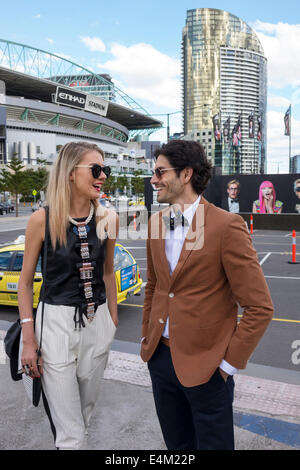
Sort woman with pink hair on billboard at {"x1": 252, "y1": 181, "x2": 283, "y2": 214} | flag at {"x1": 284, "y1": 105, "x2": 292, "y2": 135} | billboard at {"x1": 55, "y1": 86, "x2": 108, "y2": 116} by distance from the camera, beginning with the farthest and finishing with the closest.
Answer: billboard at {"x1": 55, "y1": 86, "x2": 108, "y2": 116} < flag at {"x1": 284, "y1": 105, "x2": 292, "y2": 135} < woman with pink hair on billboard at {"x1": 252, "y1": 181, "x2": 283, "y2": 214}

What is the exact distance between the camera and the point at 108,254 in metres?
2.71

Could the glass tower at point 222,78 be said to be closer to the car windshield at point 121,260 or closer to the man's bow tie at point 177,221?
the car windshield at point 121,260

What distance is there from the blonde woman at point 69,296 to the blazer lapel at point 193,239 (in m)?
0.62

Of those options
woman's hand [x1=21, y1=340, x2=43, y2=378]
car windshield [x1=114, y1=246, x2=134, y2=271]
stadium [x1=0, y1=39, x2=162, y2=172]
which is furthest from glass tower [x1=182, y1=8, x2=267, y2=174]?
woman's hand [x1=21, y1=340, x2=43, y2=378]

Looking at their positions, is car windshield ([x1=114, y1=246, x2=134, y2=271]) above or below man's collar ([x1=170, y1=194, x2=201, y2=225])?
below

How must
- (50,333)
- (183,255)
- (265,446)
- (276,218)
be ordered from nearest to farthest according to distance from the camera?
(183,255)
(50,333)
(265,446)
(276,218)

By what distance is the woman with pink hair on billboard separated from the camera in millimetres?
24641

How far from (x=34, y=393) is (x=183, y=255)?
4.03ft

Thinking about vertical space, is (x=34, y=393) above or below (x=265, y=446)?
above

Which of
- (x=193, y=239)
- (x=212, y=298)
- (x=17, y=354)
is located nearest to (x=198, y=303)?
(x=212, y=298)

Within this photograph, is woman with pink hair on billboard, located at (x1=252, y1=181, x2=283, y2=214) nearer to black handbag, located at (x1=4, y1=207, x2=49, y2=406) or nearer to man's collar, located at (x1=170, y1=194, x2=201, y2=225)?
man's collar, located at (x1=170, y1=194, x2=201, y2=225)

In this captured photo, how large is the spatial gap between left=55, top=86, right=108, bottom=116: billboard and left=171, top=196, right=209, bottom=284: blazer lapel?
93.1 m
